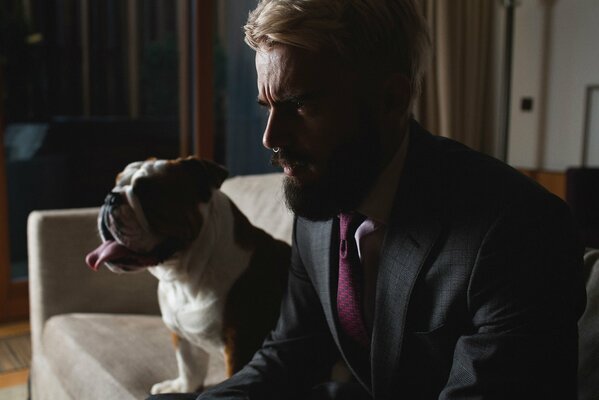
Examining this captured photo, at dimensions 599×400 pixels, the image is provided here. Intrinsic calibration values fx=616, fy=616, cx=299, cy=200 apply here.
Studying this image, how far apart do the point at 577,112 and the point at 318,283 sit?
3443 millimetres

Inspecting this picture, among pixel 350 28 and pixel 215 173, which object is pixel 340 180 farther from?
pixel 215 173

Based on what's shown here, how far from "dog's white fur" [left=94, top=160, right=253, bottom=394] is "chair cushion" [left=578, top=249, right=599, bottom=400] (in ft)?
2.29

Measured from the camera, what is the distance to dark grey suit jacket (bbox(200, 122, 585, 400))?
806 mm

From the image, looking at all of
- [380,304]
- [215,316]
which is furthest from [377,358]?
[215,316]

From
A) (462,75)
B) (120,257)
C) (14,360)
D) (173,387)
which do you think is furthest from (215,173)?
(462,75)

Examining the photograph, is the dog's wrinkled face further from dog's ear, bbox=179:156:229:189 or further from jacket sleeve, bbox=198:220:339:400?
jacket sleeve, bbox=198:220:339:400

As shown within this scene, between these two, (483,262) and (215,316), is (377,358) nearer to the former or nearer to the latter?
(483,262)

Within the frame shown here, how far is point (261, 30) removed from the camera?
977mm

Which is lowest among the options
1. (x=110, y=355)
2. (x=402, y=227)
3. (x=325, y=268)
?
(x=110, y=355)

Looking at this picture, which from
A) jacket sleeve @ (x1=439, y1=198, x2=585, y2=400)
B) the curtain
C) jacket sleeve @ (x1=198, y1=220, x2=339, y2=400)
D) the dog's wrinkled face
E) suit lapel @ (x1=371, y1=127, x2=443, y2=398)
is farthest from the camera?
the curtain

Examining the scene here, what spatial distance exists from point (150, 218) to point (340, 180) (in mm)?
522

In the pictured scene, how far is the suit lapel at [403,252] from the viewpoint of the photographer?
3.05 ft

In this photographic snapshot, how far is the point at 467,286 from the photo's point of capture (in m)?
0.86

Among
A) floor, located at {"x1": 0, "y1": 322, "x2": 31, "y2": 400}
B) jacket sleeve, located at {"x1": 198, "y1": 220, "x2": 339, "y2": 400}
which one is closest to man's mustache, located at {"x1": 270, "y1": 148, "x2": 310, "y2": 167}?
jacket sleeve, located at {"x1": 198, "y1": 220, "x2": 339, "y2": 400}
